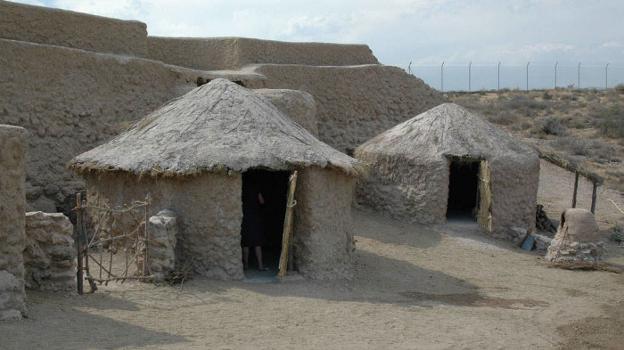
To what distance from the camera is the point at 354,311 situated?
10500 mm

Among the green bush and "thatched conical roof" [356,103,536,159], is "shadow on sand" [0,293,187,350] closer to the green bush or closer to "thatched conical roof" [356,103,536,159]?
"thatched conical roof" [356,103,536,159]

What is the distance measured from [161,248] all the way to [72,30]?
7.12 m

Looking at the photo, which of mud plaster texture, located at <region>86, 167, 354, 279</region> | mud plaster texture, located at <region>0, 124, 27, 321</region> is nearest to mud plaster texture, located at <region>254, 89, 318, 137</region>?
mud plaster texture, located at <region>86, 167, 354, 279</region>

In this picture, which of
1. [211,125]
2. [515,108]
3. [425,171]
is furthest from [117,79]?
[515,108]

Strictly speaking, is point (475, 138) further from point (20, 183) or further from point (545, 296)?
point (20, 183)

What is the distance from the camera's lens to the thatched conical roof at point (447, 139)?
17047 mm

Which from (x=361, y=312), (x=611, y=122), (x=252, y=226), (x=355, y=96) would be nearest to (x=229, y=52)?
(x=355, y=96)

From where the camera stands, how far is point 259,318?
9859 millimetres

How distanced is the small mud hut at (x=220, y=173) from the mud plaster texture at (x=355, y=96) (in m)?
6.81

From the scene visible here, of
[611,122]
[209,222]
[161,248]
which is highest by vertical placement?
[611,122]

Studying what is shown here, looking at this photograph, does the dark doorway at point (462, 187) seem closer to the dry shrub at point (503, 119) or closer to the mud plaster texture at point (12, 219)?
the mud plaster texture at point (12, 219)

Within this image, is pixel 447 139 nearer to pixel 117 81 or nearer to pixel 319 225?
pixel 319 225

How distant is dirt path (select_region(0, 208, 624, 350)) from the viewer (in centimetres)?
877

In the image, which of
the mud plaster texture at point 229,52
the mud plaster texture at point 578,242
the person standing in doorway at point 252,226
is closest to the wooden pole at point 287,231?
the person standing in doorway at point 252,226
